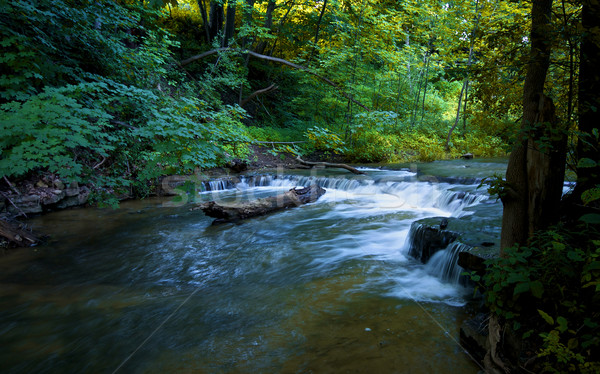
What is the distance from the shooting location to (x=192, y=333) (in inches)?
127

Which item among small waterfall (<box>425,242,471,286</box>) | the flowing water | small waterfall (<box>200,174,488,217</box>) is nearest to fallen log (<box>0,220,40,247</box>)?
the flowing water

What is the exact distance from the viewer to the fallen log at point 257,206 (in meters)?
7.21

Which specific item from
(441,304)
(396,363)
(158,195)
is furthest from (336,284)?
(158,195)

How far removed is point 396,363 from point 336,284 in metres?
1.68

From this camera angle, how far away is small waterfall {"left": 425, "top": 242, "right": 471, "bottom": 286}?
3.98 m

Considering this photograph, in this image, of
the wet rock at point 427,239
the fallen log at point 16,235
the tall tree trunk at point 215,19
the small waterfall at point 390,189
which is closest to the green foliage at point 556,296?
the wet rock at point 427,239

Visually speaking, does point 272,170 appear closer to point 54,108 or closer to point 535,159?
point 54,108

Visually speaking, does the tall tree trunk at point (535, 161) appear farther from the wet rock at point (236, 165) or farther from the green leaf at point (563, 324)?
the wet rock at point (236, 165)

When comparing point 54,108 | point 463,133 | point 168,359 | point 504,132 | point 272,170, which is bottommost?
point 168,359

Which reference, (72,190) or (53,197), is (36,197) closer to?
(53,197)

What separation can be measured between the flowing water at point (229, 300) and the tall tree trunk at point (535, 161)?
1320 millimetres

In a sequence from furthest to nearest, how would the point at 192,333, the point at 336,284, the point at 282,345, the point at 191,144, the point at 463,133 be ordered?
the point at 463,133 → the point at 191,144 → the point at 336,284 → the point at 192,333 → the point at 282,345

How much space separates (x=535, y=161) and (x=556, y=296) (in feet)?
3.54

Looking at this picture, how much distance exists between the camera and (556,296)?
207 centimetres
